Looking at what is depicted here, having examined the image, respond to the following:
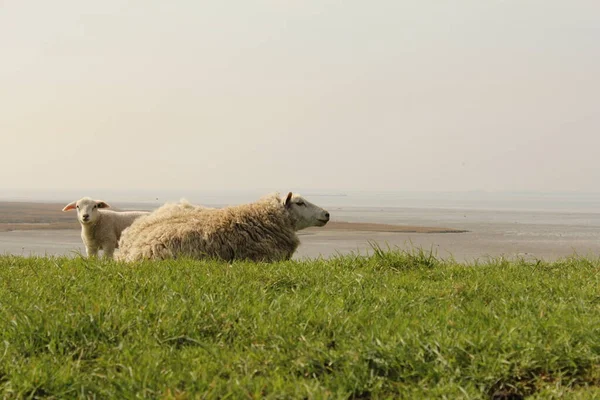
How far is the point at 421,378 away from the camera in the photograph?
12.5 ft

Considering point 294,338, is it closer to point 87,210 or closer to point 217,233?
point 217,233

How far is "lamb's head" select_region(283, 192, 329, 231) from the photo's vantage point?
10508 millimetres

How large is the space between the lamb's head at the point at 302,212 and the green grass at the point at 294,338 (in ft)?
14.3

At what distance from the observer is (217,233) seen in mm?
8930

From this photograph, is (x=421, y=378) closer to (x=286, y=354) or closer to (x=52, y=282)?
(x=286, y=354)

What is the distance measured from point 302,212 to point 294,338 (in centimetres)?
644

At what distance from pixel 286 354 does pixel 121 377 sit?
0.98m

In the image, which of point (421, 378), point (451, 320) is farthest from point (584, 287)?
point (421, 378)

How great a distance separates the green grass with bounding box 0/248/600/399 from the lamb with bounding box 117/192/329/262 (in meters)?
2.58

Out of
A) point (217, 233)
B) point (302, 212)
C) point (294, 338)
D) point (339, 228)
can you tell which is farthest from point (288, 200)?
point (339, 228)

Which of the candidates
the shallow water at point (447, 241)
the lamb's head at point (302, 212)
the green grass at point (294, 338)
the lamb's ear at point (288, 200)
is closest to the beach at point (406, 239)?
the shallow water at point (447, 241)

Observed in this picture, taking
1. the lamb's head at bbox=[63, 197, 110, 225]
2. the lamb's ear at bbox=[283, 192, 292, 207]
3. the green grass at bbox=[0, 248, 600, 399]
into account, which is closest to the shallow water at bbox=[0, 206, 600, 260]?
the lamb's head at bbox=[63, 197, 110, 225]

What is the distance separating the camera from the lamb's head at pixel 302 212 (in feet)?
34.5

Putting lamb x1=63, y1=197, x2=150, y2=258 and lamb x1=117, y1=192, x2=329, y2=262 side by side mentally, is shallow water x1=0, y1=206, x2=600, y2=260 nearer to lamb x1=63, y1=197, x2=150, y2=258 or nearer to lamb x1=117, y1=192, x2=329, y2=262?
lamb x1=63, y1=197, x2=150, y2=258
